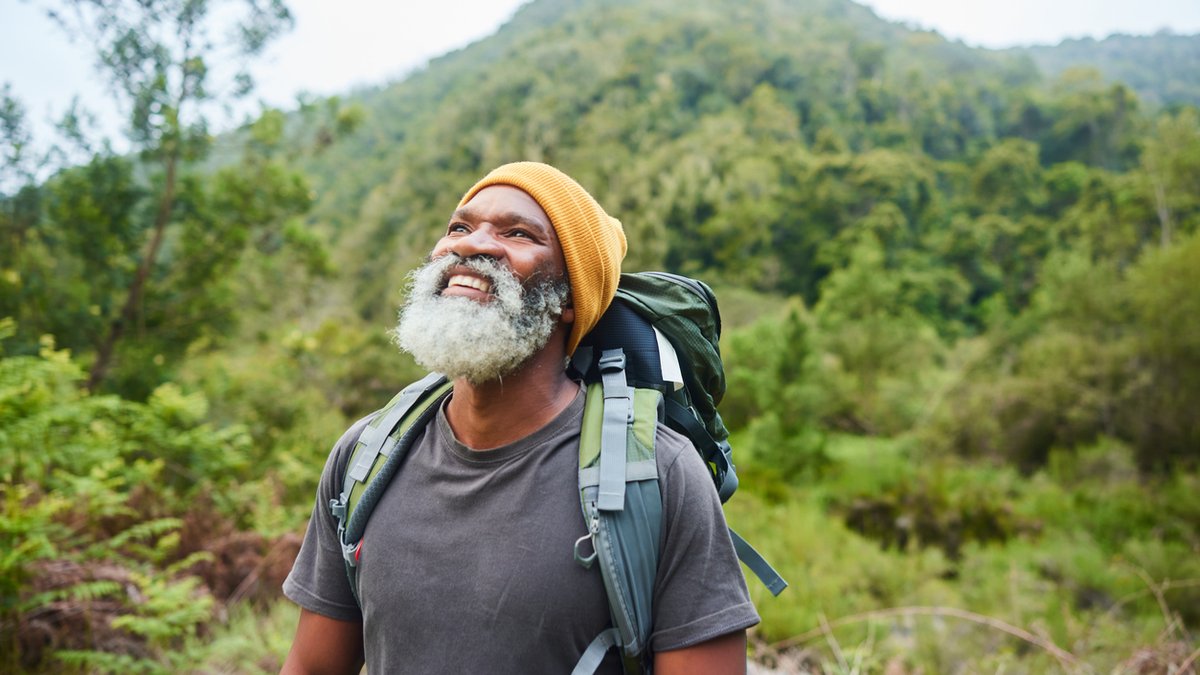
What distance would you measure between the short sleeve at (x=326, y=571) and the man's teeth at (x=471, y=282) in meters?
0.41

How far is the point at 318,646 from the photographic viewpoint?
156cm

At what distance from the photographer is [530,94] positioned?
53.1 metres

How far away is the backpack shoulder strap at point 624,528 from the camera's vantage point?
4.08 ft

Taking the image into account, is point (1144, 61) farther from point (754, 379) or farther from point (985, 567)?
point (985, 567)

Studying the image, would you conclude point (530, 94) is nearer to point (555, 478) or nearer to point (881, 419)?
point (881, 419)

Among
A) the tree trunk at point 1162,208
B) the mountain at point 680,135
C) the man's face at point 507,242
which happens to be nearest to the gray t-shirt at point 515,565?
the man's face at point 507,242

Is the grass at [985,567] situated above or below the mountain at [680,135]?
below

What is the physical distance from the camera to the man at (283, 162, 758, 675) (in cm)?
128

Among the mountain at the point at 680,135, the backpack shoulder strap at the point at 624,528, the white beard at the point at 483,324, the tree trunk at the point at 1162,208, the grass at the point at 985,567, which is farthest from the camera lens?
the mountain at the point at 680,135

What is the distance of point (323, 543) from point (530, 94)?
5481cm

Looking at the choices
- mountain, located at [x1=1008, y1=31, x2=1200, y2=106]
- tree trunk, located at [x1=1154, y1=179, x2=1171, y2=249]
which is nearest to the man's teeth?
tree trunk, located at [x1=1154, y1=179, x2=1171, y2=249]

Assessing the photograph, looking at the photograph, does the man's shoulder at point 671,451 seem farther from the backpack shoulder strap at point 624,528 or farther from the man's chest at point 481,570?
the man's chest at point 481,570

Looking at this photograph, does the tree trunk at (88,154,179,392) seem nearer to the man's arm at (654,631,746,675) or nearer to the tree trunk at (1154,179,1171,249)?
the man's arm at (654,631,746,675)

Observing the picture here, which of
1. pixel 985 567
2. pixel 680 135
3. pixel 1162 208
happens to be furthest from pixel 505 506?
pixel 680 135
